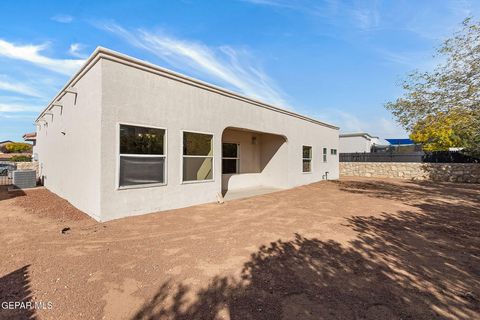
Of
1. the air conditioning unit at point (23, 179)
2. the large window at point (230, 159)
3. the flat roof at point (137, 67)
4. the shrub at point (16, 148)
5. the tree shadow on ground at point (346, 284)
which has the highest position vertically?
the flat roof at point (137, 67)

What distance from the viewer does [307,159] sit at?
48.4 feet

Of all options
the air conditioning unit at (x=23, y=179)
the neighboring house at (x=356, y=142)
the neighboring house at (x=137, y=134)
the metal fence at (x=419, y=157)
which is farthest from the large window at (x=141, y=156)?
the neighboring house at (x=356, y=142)

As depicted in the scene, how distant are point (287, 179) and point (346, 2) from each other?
7961mm

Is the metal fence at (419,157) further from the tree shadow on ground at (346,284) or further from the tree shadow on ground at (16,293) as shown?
the tree shadow on ground at (16,293)

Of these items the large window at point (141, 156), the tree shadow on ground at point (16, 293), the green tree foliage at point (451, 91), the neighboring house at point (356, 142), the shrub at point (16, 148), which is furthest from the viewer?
the shrub at point (16, 148)

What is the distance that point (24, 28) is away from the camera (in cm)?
820

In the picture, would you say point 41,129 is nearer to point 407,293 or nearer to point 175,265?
point 175,265

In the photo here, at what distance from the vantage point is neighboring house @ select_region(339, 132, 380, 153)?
93.5 ft

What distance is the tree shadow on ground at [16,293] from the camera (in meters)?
2.52

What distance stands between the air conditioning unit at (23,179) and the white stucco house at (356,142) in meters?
29.5

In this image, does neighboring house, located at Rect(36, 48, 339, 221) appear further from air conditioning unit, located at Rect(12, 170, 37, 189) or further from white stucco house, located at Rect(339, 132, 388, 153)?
white stucco house, located at Rect(339, 132, 388, 153)

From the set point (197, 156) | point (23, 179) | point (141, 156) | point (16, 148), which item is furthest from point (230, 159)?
point (16, 148)

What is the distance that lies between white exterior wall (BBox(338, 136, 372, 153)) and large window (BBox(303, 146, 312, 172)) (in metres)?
15.7

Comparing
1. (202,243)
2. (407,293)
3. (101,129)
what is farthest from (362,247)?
(101,129)
